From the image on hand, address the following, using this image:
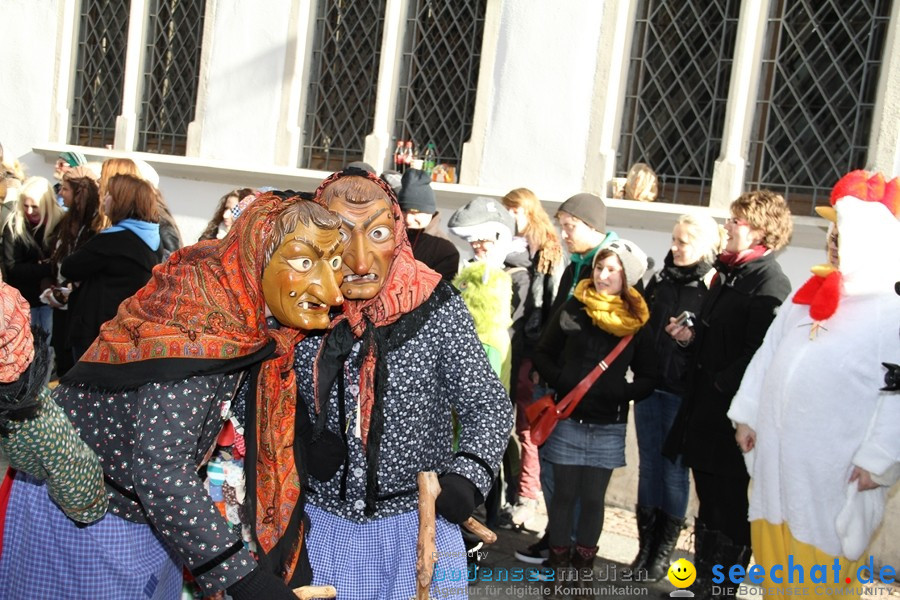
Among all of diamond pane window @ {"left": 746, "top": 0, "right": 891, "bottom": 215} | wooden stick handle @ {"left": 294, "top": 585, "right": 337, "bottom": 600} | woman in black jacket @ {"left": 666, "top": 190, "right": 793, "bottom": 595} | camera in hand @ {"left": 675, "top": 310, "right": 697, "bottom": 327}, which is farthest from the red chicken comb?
diamond pane window @ {"left": 746, "top": 0, "right": 891, "bottom": 215}

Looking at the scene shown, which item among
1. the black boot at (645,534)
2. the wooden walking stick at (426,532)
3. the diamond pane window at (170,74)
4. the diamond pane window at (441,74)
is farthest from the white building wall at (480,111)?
the wooden walking stick at (426,532)

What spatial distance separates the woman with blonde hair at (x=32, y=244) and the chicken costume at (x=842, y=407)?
5082 millimetres

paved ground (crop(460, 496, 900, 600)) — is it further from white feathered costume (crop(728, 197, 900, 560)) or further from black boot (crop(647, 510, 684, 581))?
white feathered costume (crop(728, 197, 900, 560))

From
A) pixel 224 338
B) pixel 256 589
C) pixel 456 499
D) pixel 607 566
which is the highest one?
pixel 224 338

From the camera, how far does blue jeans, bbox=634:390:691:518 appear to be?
18.0 feet

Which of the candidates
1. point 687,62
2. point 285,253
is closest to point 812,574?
point 285,253

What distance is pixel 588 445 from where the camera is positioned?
517cm

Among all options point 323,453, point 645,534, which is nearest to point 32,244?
point 645,534

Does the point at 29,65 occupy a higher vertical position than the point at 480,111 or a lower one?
higher

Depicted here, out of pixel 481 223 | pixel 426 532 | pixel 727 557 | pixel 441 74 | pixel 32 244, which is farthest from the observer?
pixel 441 74

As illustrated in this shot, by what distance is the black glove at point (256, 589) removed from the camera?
92.8 inches

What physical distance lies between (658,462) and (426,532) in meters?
3.16

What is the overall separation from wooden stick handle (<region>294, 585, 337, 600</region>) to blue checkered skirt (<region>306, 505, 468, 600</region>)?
0.12 metres

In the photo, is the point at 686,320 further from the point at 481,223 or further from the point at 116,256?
the point at 116,256
